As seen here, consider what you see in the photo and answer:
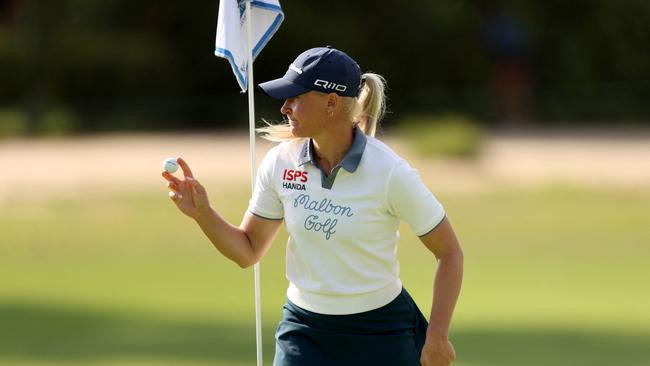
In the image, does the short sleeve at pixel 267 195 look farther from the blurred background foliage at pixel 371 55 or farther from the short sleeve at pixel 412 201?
the blurred background foliage at pixel 371 55

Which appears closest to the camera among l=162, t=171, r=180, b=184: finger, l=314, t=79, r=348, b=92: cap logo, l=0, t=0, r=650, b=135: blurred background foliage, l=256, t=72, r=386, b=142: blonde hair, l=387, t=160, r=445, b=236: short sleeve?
l=387, t=160, r=445, b=236: short sleeve

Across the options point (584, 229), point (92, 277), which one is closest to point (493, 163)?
point (584, 229)

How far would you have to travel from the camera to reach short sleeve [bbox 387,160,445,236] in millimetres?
4664

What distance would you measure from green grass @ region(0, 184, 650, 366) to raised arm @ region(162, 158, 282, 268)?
419 centimetres

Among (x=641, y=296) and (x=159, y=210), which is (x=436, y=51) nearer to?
(x=159, y=210)

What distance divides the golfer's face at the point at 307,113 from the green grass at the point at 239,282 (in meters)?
4.54

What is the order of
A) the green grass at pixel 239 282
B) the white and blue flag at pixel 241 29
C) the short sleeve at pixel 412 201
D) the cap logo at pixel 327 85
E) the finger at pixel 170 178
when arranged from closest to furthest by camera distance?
the short sleeve at pixel 412 201
the cap logo at pixel 327 85
the finger at pixel 170 178
the white and blue flag at pixel 241 29
the green grass at pixel 239 282

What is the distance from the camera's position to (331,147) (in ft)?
15.9

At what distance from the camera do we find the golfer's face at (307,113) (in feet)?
15.7

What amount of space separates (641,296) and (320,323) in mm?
7826

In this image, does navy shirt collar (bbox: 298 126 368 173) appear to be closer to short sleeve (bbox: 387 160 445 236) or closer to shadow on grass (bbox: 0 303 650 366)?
short sleeve (bbox: 387 160 445 236)

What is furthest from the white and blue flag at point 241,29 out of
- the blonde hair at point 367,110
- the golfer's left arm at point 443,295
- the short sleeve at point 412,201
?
the golfer's left arm at point 443,295

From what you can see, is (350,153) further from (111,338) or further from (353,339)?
(111,338)

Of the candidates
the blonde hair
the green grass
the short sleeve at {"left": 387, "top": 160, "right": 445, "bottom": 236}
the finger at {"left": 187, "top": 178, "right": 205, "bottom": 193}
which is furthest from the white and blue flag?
the green grass
